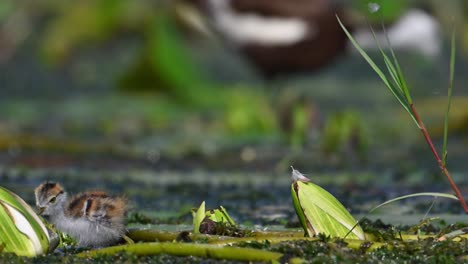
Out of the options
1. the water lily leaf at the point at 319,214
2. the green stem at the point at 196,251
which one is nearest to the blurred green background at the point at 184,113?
the water lily leaf at the point at 319,214

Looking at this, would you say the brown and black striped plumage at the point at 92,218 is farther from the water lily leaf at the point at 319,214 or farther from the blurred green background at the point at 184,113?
the blurred green background at the point at 184,113

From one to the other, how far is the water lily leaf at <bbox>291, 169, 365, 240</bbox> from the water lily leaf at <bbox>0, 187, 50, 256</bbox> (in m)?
0.55

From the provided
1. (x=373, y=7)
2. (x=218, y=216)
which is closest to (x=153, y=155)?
(x=218, y=216)

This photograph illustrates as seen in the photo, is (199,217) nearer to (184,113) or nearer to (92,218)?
(92,218)

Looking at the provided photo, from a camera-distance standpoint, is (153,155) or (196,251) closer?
(196,251)

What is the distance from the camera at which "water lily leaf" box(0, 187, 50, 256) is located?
2.22 metres

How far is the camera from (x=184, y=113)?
664 cm

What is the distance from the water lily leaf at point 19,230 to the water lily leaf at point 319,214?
549 mm

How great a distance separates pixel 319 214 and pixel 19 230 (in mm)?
635

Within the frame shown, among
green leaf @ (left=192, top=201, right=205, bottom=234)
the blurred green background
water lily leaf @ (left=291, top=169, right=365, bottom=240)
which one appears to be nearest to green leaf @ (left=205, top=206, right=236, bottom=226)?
green leaf @ (left=192, top=201, right=205, bottom=234)

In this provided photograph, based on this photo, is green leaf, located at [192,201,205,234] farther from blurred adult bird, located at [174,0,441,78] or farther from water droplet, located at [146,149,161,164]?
blurred adult bird, located at [174,0,441,78]

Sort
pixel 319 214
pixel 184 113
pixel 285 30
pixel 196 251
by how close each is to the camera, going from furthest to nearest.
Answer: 1. pixel 184 113
2. pixel 285 30
3. pixel 319 214
4. pixel 196 251

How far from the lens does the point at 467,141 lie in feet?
18.5

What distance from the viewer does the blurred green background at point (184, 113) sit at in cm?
429
